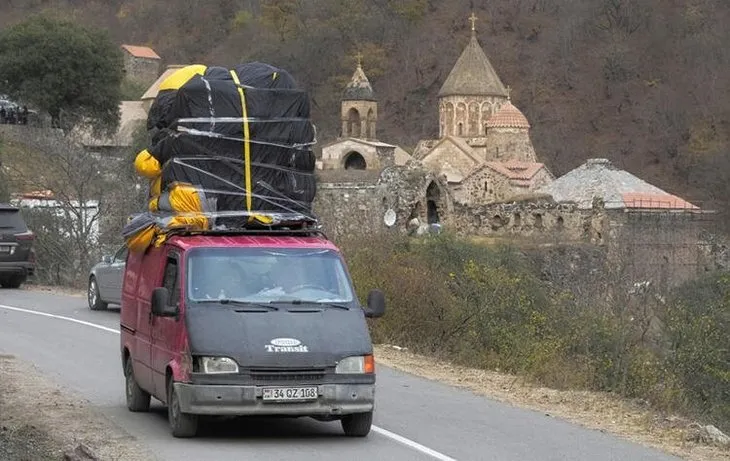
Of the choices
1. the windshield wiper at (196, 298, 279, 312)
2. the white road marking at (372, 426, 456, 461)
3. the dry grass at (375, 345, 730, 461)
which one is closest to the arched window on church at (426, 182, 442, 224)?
the dry grass at (375, 345, 730, 461)

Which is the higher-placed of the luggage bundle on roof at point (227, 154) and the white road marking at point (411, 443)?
the luggage bundle on roof at point (227, 154)

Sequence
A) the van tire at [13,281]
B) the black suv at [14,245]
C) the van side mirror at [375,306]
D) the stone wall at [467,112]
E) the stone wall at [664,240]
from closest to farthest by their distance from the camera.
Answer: the van side mirror at [375,306] < the black suv at [14,245] < the van tire at [13,281] < the stone wall at [664,240] < the stone wall at [467,112]

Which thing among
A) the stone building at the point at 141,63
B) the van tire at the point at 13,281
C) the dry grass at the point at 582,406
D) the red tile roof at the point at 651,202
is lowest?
the dry grass at the point at 582,406

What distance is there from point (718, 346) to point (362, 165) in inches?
2695

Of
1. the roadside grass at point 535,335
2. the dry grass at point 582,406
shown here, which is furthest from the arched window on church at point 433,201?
the dry grass at point 582,406

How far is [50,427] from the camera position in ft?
41.7

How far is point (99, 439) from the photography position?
12039mm

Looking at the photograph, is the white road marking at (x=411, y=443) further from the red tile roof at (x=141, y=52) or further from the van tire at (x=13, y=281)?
the red tile roof at (x=141, y=52)

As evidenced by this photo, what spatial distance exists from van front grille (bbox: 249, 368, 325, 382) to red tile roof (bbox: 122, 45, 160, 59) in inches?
4812

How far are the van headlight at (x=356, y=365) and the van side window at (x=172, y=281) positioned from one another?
4.98 feet

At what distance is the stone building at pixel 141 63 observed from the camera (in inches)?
5098

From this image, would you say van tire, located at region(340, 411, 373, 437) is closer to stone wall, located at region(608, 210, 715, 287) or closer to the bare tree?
the bare tree

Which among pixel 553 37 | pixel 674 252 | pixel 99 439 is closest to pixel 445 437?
pixel 99 439

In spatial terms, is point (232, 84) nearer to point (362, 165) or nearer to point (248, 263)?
point (248, 263)
